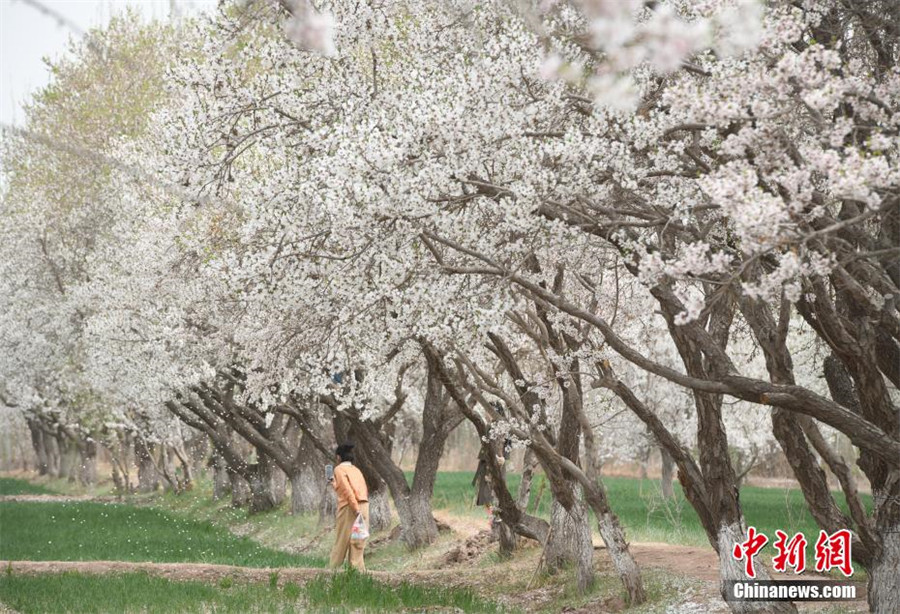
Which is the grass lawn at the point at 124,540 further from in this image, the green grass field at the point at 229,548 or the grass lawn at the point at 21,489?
the grass lawn at the point at 21,489

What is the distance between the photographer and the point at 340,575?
12.8 metres

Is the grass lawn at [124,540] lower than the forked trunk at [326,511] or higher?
lower

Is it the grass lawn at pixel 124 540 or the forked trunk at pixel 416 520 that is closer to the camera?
the grass lawn at pixel 124 540

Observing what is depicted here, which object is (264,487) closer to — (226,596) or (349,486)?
(349,486)

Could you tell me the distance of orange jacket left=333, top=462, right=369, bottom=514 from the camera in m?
15.1

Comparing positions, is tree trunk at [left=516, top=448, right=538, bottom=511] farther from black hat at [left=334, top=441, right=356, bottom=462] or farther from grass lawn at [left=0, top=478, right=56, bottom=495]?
grass lawn at [left=0, top=478, right=56, bottom=495]

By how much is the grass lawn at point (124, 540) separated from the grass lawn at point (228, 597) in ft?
14.3

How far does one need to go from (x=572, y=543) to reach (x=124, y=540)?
12471 millimetres

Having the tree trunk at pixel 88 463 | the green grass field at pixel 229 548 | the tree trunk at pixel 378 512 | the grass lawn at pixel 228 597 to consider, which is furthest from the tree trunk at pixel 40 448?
the grass lawn at pixel 228 597

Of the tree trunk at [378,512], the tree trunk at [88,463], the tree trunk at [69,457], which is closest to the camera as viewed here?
the tree trunk at [378,512]

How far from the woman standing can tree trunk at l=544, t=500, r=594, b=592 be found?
2.63m

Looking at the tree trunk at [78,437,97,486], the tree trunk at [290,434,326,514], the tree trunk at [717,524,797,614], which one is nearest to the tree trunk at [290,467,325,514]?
the tree trunk at [290,434,326,514]

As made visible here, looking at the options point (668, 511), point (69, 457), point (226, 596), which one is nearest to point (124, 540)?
point (668, 511)

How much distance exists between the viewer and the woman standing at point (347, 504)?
49.6 feet
